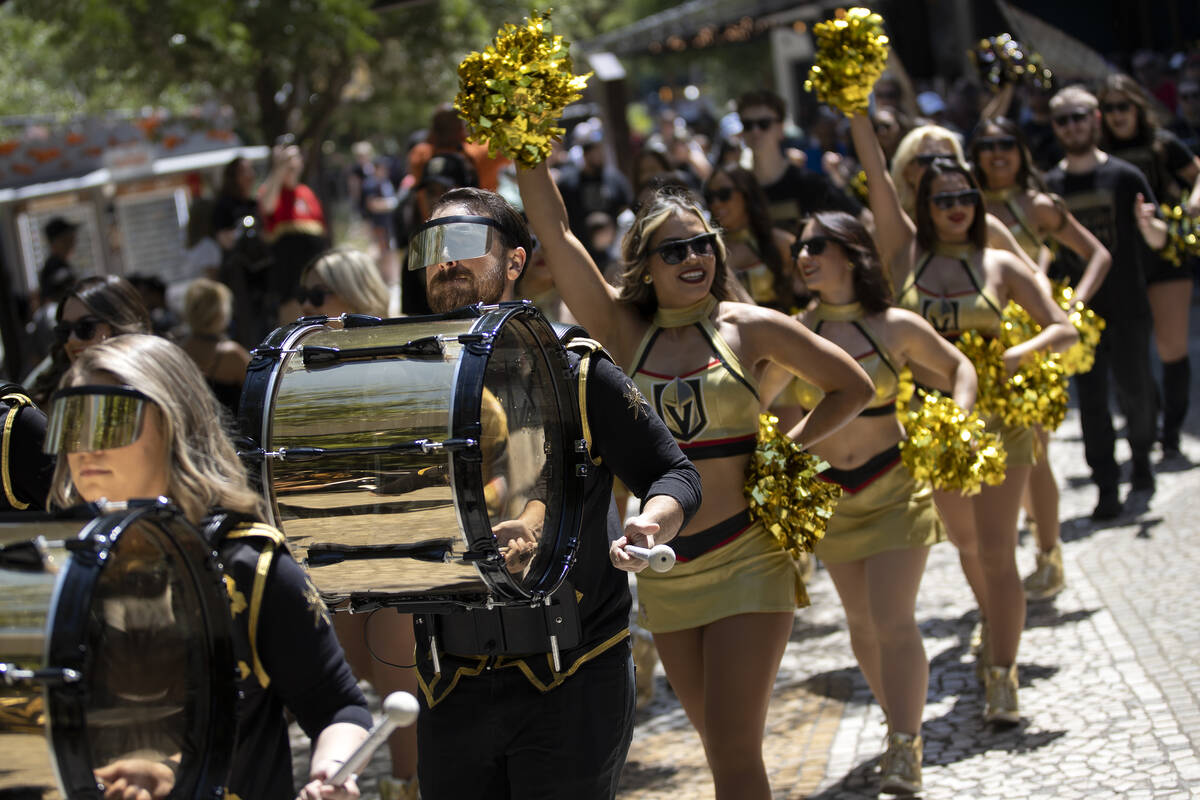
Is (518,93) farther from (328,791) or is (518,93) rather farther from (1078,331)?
(1078,331)

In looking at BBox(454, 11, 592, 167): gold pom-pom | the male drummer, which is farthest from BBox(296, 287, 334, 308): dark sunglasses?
the male drummer

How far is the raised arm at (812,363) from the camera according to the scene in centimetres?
422

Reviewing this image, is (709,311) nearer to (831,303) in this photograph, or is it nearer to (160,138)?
(831,303)

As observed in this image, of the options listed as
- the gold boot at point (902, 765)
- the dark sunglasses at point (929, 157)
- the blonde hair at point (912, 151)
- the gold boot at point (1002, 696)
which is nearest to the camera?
the gold boot at point (902, 765)

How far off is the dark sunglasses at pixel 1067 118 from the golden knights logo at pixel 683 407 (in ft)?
15.1

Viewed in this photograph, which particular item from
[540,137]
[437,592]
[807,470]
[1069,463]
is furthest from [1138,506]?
[437,592]

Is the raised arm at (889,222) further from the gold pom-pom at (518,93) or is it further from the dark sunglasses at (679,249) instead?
the gold pom-pom at (518,93)

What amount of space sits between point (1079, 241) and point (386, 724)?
5.94 meters

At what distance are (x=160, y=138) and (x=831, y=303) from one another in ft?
46.1

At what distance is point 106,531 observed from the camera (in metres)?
2.09

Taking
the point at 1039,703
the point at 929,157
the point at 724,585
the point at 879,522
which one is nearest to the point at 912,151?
the point at 929,157

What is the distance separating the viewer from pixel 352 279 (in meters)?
5.44

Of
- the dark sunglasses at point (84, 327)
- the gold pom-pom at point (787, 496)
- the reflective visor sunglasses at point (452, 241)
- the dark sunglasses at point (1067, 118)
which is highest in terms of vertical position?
the dark sunglasses at point (1067, 118)

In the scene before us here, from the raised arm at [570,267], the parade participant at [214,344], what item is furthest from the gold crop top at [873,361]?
the parade participant at [214,344]
